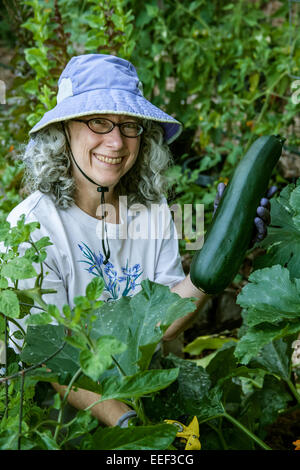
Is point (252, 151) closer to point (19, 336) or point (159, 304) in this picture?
point (159, 304)

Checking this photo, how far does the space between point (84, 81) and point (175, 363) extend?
32.4 inches

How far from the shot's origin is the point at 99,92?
4.24 feet

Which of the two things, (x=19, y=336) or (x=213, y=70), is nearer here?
(x=19, y=336)

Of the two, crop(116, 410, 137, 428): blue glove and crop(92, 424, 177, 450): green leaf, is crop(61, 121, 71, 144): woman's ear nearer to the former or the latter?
crop(116, 410, 137, 428): blue glove

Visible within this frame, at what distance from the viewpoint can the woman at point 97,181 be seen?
1.32 metres

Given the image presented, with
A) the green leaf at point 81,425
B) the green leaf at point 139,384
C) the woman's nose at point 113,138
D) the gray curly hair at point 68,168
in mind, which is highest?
the woman's nose at point 113,138

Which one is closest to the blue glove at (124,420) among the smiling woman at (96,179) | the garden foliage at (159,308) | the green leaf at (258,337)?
the garden foliage at (159,308)

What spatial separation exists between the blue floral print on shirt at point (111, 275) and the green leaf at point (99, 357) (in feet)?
2.61

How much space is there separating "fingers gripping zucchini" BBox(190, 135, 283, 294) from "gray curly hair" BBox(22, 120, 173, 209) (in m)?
0.39

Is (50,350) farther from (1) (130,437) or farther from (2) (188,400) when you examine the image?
(2) (188,400)

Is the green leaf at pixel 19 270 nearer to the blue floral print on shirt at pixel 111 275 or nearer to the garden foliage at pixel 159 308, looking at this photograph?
the garden foliage at pixel 159 308

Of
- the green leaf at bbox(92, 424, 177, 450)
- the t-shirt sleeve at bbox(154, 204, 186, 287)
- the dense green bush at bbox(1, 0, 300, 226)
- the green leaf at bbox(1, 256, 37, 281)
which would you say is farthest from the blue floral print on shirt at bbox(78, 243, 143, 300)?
the dense green bush at bbox(1, 0, 300, 226)

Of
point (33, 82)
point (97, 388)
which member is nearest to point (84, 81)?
point (33, 82)

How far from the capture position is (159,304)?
89cm
